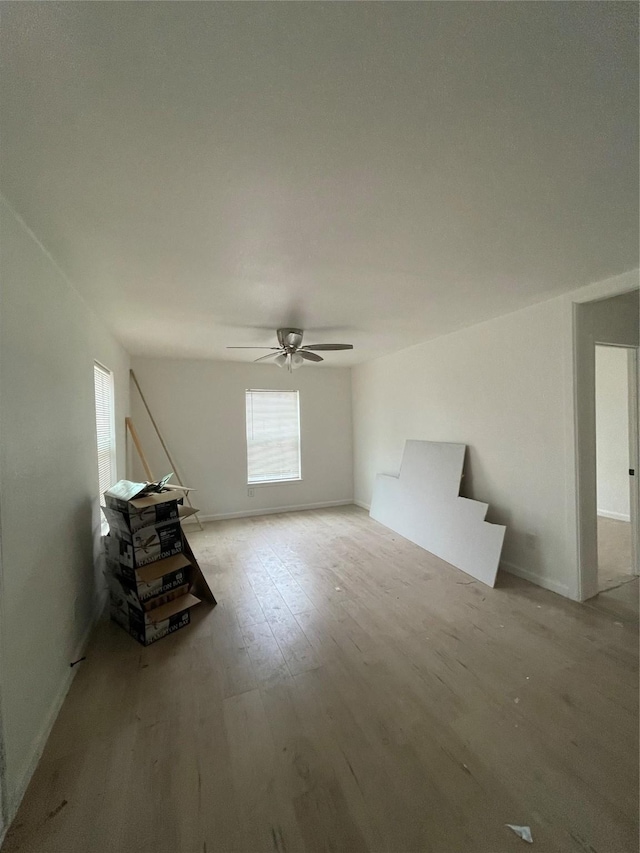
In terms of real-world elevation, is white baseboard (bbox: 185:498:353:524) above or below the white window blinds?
below

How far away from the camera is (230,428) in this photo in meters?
4.84

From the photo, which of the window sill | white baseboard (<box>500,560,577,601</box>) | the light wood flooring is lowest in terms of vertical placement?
the light wood flooring

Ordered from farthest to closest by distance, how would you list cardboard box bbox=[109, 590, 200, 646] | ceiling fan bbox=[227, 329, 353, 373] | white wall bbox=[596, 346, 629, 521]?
white wall bbox=[596, 346, 629, 521] < ceiling fan bbox=[227, 329, 353, 373] < cardboard box bbox=[109, 590, 200, 646]

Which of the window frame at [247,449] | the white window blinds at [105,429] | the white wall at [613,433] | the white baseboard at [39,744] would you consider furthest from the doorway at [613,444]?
the white window blinds at [105,429]

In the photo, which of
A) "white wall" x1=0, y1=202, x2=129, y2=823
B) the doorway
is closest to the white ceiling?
"white wall" x1=0, y1=202, x2=129, y2=823

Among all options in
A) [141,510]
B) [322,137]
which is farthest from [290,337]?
[322,137]

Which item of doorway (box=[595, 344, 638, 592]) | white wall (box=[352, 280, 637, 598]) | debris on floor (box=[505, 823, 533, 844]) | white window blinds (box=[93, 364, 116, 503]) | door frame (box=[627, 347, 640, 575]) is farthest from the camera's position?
doorway (box=[595, 344, 638, 592])

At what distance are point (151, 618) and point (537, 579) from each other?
302 cm

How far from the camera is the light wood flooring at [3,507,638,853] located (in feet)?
3.73

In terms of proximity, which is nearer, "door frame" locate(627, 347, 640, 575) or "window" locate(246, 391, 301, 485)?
"door frame" locate(627, 347, 640, 575)

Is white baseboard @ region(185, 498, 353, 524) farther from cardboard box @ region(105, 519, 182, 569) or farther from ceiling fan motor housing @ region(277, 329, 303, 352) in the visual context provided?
ceiling fan motor housing @ region(277, 329, 303, 352)

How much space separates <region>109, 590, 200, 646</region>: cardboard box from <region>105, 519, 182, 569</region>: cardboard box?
295 mm

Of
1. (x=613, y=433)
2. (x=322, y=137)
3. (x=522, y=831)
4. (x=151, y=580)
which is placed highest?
(x=322, y=137)

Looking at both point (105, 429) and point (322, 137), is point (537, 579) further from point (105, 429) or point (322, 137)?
point (105, 429)
